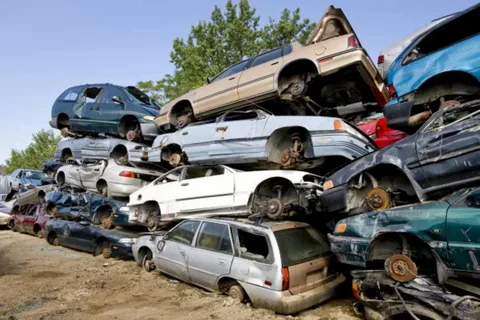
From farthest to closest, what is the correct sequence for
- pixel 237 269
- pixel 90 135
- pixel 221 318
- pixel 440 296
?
1. pixel 90 135
2. pixel 237 269
3. pixel 221 318
4. pixel 440 296

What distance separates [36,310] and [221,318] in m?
2.89

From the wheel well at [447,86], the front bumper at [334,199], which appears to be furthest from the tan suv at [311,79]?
the front bumper at [334,199]

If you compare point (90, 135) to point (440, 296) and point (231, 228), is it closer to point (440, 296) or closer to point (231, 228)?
point (231, 228)

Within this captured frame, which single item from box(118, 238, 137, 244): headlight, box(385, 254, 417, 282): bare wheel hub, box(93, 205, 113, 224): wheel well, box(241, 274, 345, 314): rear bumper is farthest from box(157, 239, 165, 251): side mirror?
box(385, 254, 417, 282): bare wheel hub

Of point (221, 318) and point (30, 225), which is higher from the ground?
point (30, 225)

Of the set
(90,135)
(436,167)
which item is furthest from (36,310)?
(90,135)

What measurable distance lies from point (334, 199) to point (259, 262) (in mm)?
1428

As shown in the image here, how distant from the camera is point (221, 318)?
495cm

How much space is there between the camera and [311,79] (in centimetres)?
765

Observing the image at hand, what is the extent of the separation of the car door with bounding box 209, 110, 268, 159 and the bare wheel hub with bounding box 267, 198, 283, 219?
46.1 inches

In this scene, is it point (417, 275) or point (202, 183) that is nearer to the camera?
point (417, 275)

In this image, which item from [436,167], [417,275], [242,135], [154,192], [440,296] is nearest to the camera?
[440,296]

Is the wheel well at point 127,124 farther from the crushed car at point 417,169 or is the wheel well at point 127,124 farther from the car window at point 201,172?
the crushed car at point 417,169

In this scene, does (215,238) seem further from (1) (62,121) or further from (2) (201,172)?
(1) (62,121)
